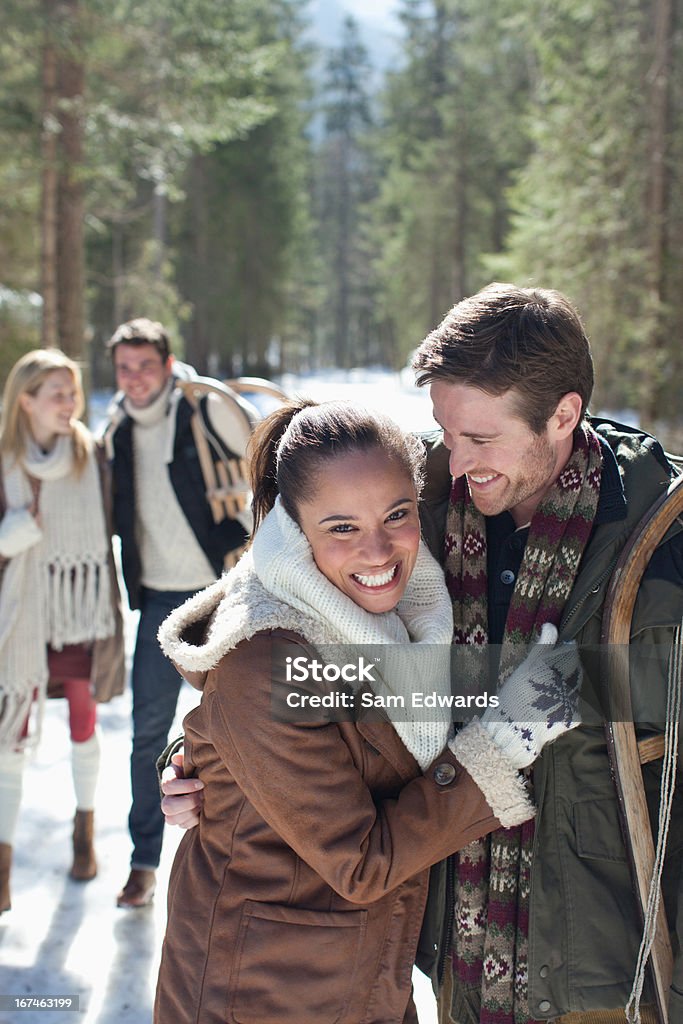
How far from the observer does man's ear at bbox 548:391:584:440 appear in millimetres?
2121

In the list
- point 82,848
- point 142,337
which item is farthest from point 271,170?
point 82,848

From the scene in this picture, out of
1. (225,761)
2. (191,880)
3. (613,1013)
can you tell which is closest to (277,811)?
(225,761)

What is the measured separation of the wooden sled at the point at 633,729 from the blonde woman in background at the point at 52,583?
121 inches

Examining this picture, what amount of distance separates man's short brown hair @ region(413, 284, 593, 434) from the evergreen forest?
10402 millimetres

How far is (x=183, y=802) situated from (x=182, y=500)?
2.68 m

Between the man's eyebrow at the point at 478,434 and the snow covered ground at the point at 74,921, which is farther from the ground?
the man's eyebrow at the point at 478,434

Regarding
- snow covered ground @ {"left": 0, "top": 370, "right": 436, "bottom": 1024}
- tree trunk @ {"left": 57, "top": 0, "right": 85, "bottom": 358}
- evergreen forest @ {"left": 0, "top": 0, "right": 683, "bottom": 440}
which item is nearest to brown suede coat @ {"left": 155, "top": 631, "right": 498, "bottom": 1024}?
snow covered ground @ {"left": 0, "top": 370, "right": 436, "bottom": 1024}

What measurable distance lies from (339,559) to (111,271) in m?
28.0

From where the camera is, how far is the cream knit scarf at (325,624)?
185 centimetres

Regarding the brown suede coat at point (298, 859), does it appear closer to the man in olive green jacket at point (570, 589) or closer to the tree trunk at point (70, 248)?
the man in olive green jacket at point (570, 589)

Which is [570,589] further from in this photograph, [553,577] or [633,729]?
[633,729]

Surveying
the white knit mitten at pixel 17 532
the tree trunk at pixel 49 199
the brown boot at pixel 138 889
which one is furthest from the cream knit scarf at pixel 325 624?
the tree trunk at pixel 49 199

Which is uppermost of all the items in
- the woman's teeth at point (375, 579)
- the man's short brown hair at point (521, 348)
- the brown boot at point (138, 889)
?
the man's short brown hair at point (521, 348)

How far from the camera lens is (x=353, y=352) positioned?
76438 millimetres
